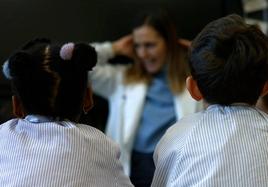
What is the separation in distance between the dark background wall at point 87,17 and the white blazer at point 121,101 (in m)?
0.09

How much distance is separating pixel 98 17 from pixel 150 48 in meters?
0.26

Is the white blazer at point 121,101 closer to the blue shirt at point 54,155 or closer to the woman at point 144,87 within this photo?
the woman at point 144,87

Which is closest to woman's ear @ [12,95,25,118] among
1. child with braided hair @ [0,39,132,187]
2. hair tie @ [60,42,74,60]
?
child with braided hair @ [0,39,132,187]

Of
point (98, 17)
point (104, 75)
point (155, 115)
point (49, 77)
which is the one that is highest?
point (49, 77)

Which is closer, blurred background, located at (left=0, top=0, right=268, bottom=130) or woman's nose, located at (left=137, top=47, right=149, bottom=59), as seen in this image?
blurred background, located at (left=0, top=0, right=268, bottom=130)

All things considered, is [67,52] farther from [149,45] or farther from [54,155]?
[149,45]

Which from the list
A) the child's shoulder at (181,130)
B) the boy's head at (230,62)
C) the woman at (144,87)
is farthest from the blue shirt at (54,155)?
the woman at (144,87)

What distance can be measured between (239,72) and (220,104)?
83 mm

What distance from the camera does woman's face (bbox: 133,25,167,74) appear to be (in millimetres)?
2023

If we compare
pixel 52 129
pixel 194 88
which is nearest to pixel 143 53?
pixel 194 88

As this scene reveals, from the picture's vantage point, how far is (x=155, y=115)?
197 centimetres

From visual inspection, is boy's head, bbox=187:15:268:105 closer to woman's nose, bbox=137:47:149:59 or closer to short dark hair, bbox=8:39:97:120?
short dark hair, bbox=8:39:97:120

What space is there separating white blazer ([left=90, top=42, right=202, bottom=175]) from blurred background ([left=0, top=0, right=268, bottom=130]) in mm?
66

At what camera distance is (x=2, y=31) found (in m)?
1.62
